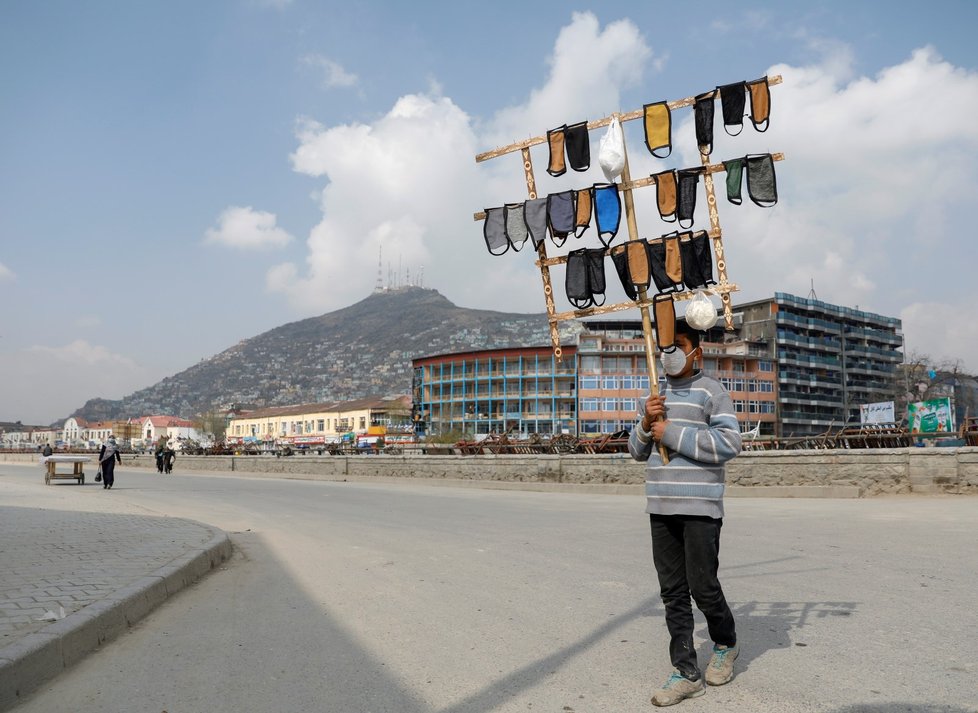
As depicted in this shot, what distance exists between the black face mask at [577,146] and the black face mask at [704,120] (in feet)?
4.04

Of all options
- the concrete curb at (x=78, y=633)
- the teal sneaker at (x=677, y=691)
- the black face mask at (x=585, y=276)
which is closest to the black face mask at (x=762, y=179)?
the black face mask at (x=585, y=276)

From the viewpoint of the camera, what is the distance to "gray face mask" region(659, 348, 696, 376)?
4078 mm

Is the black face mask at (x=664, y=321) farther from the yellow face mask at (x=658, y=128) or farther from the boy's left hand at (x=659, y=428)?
the yellow face mask at (x=658, y=128)

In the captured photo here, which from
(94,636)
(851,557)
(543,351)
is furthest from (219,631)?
(543,351)

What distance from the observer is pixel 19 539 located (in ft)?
31.3

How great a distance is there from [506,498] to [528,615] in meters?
14.8

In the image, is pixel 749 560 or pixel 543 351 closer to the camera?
pixel 749 560

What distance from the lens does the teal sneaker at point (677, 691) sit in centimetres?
366

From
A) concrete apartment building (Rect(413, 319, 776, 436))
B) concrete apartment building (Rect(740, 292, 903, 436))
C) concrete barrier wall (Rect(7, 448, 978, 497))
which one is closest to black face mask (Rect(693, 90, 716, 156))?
concrete barrier wall (Rect(7, 448, 978, 497))

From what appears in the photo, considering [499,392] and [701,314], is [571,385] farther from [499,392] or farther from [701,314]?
[701,314]

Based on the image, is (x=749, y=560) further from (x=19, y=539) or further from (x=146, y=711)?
(x=19, y=539)

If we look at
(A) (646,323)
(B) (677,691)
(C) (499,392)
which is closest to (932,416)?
(A) (646,323)

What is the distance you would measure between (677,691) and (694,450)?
114 centimetres

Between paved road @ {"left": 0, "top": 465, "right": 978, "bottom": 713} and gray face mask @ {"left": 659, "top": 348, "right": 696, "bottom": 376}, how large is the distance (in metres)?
1.61
